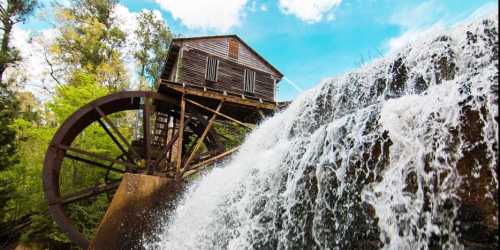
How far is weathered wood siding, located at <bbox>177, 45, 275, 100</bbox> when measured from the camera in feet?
45.3

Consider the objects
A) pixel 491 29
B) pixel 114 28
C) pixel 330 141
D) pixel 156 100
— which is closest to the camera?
pixel 330 141

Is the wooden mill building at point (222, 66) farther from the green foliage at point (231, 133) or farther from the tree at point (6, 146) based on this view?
the tree at point (6, 146)

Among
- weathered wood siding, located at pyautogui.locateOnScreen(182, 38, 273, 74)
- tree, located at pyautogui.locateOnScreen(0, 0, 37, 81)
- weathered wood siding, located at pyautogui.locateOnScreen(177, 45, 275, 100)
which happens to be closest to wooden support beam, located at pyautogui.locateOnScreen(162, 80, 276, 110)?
weathered wood siding, located at pyautogui.locateOnScreen(177, 45, 275, 100)

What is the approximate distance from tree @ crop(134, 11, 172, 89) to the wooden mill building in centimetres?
657

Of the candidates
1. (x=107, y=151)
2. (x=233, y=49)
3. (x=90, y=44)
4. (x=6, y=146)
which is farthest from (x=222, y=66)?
(x=90, y=44)

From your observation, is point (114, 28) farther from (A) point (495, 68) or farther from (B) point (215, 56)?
(A) point (495, 68)

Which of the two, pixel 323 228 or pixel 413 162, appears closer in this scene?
pixel 413 162

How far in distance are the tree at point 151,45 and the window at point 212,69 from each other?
8.61 meters

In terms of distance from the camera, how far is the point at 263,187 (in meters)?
4.32

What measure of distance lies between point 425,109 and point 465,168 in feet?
2.23

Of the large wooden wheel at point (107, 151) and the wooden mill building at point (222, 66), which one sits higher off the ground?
the wooden mill building at point (222, 66)

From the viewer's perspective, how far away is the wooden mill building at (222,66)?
45.5 feet

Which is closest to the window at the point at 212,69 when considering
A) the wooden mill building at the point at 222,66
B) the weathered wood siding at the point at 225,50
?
the wooden mill building at the point at 222,66

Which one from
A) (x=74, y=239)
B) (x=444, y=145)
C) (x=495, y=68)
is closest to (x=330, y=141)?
(x=444, y=145)
